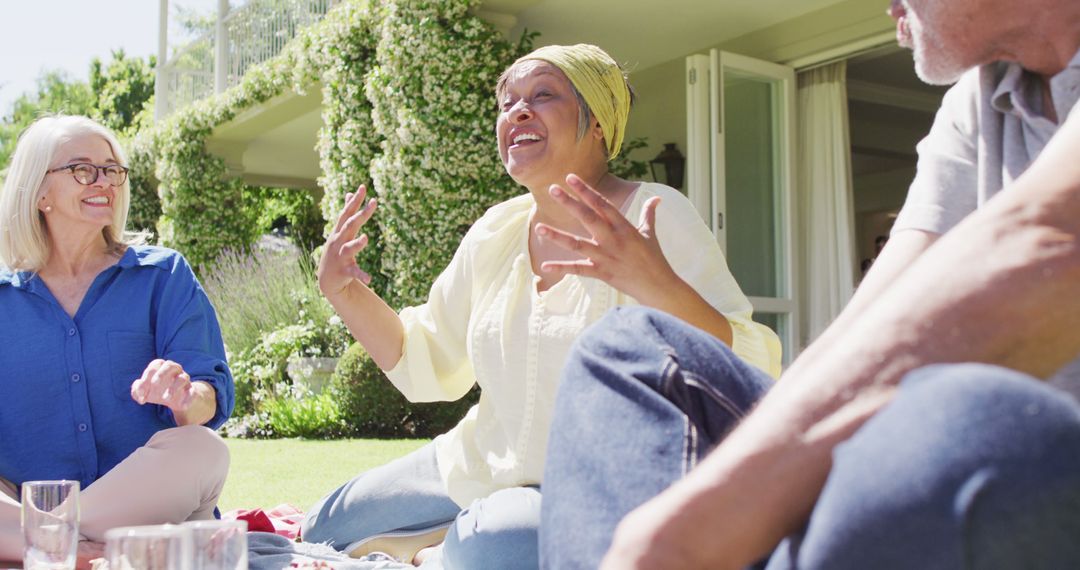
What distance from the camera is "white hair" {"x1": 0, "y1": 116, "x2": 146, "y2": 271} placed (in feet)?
10.2

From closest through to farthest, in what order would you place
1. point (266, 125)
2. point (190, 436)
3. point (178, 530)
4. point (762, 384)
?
point (762, 384)
point (178, 530)
point (190, 436)
point (266, 125)

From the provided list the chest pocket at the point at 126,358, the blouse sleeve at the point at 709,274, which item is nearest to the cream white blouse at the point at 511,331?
Result: the blouse sleeve at the point at 709,274

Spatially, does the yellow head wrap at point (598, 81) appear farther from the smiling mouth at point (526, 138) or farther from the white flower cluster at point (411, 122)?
the white flower cluster at point (411, 122)

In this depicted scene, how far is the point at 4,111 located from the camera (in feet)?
130

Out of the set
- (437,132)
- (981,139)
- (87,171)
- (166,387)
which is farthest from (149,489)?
(437,132)

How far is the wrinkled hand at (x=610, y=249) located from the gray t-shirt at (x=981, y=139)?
1.85ft

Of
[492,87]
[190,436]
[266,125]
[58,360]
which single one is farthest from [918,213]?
[266,125]

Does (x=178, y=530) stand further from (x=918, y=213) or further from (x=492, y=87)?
(x=492, y=87)

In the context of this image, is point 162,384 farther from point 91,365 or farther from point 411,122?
point 411,122

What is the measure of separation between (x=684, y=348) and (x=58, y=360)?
96.5 inches

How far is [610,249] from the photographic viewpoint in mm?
1895

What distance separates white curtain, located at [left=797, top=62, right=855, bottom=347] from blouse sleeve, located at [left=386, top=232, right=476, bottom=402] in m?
5.65

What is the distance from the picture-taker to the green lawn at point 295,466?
15.8ft

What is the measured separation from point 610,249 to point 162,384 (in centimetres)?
134
